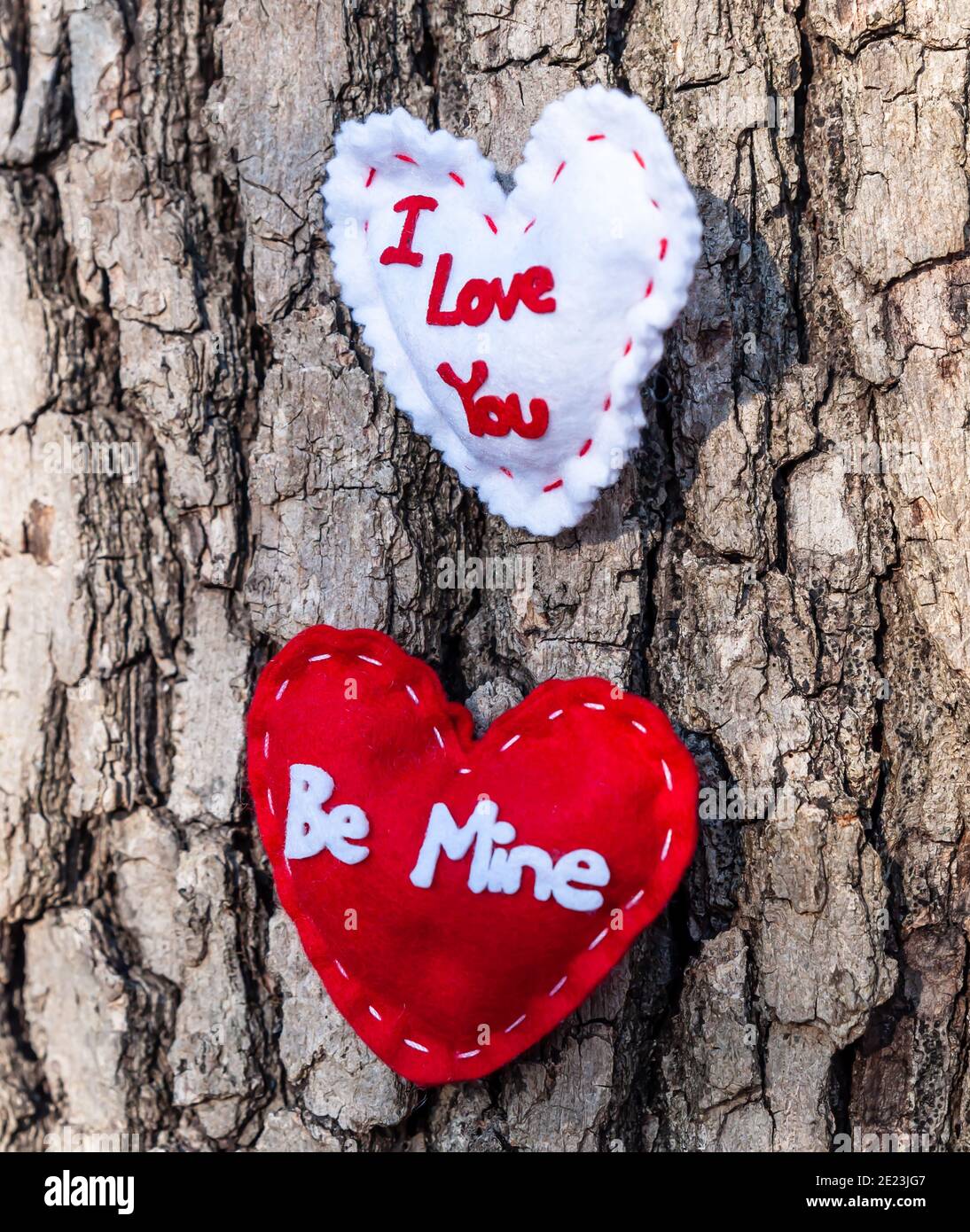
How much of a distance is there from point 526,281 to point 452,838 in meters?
0.73

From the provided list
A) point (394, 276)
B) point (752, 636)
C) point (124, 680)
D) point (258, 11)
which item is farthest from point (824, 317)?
point (124, 680)

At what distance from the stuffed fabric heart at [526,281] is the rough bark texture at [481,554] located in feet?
0.28

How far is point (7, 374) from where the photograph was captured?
1.67m

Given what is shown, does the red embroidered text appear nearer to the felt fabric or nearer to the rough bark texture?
the rough bark texture

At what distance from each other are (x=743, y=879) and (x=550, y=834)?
0.33 m

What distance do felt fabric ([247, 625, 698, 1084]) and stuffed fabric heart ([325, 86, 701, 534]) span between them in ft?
0.98

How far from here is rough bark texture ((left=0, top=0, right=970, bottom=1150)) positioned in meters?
1.49

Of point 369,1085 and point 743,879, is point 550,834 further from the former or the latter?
point 369,1085
